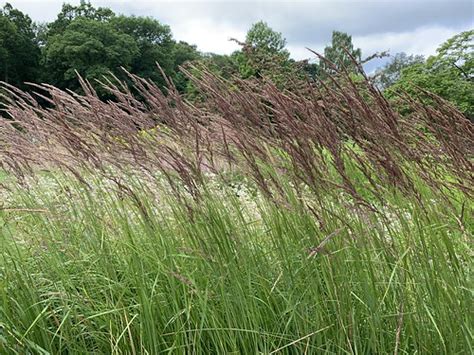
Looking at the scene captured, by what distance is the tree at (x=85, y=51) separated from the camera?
146ft

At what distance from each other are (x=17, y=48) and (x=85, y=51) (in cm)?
830

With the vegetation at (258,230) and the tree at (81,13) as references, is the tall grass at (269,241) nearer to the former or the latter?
the vegetation at (258,230)

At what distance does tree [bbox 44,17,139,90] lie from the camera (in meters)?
44.5

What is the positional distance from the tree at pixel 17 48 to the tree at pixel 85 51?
90.2 inches

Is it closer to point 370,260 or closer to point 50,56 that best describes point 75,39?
point 50,56

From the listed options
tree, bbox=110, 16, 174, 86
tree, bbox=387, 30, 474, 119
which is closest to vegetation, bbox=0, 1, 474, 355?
tree, bbox=387, 30, 474, 119

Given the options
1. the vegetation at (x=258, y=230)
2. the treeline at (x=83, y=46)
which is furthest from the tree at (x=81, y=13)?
the vegetation at (x=258, y=230)

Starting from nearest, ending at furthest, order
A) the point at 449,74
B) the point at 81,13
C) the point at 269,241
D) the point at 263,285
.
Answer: the point at 263,285 → the point at 269,241 → the point at 449,74 → the point at 81,13

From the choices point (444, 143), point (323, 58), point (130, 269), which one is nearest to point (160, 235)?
point (130, 269)

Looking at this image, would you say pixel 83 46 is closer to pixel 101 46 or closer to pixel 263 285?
pixel 101 46

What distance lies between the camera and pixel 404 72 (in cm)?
1461

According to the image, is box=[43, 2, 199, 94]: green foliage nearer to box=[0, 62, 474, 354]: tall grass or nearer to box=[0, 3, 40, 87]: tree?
box=[0, 3, 40, 87]: tree

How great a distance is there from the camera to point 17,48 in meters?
47.0

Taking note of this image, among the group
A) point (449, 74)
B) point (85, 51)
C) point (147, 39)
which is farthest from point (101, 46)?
point (449, 74)
